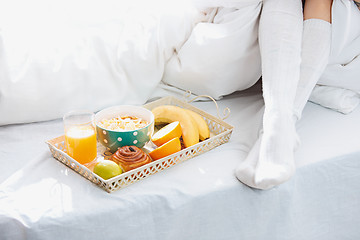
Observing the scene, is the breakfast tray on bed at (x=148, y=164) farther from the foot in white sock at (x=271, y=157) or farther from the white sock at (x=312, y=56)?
the white sock at (x=312, y=56)

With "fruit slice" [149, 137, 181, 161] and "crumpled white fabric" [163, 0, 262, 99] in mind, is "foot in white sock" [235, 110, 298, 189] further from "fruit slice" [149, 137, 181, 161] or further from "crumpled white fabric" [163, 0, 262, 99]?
"crumpled white fabric" [163, 0, 262, 99]

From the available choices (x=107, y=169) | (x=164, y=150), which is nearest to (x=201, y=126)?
(x=164, y=150)

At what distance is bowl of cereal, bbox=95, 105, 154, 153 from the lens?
1019 mm

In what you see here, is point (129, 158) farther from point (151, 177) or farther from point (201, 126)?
point (201, 126)

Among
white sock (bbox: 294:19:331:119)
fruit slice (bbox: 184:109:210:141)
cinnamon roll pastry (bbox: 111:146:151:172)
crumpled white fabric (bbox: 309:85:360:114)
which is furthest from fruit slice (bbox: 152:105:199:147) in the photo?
crumpled white fabric (bbox: 309:85:360:114)

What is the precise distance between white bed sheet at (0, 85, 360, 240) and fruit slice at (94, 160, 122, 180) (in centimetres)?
3

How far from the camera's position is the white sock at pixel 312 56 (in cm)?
118

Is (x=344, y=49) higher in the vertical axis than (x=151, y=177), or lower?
higher

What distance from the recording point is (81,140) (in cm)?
97

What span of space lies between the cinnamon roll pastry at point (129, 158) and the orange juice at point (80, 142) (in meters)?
0.06

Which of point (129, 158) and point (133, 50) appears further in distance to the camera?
point (133, 50)

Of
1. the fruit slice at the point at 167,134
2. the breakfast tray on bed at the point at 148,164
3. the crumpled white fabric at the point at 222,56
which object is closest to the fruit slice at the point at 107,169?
the breakfast tray on bed at the point at 148,164

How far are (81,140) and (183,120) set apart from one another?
0.27 metres

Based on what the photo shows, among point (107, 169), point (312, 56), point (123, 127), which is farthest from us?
point (312, 56)
